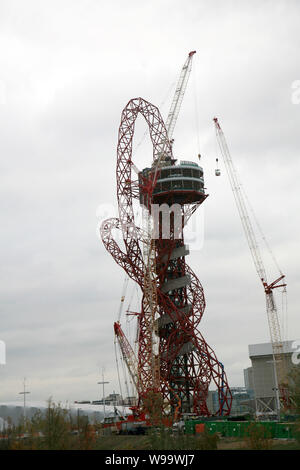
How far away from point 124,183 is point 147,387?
4136cm

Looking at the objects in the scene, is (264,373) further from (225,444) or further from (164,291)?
(225,444)

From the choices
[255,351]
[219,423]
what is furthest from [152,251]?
[255,351]

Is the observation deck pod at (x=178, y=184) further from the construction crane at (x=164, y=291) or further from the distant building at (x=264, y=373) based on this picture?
the distant building at (x=264, y=373)

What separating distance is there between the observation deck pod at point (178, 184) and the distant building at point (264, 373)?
Result: 58299mm

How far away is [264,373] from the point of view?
162875 millimetres

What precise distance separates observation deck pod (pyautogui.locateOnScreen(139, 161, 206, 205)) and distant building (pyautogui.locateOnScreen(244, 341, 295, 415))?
5830 centimetres

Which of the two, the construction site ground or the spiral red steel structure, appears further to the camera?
the spiral red steel structure

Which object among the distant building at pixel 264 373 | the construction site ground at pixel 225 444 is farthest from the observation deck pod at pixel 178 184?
the construction site ground at pixel 225 444

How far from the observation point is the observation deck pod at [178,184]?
12250 centimetres

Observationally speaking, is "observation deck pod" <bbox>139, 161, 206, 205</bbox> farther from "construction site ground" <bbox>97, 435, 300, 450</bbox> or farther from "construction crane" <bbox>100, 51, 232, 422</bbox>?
"construction site ground" <bbox>97, 435, 300, 450</bbox>

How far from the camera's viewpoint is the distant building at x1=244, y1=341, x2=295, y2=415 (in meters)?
156

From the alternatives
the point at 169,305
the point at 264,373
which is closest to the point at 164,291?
the point at 169,305

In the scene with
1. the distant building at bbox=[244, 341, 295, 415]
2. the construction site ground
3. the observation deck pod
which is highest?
the observation deck pod

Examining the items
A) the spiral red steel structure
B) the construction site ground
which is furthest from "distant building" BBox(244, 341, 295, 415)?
the construction site ground
